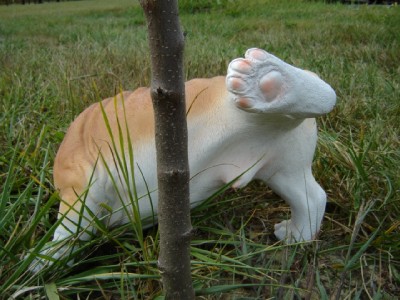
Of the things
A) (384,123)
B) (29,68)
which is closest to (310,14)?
(29,68)

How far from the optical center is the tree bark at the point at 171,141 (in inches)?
22.6

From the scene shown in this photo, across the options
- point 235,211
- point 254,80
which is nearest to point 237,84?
point 254,80

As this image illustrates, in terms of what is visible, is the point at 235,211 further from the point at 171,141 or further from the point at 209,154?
the point at 171,141

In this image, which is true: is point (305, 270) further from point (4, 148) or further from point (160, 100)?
point (4, 148)

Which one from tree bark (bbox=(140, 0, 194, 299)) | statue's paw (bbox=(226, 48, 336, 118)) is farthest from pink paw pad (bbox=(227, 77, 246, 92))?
tree bark (bbox=(140, 0, 194, 299))

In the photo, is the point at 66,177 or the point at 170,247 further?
the point at 66,177

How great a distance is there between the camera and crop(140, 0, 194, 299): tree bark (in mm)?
574

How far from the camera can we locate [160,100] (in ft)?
1.99

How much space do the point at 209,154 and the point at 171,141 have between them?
24 centimetres

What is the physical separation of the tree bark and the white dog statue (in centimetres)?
15

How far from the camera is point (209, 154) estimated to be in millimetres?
867

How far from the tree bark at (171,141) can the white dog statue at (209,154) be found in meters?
0.15

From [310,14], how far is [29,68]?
2.90 meters

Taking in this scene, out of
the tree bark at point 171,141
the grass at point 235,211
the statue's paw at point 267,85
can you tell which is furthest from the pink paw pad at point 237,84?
the grass at point 235,211
